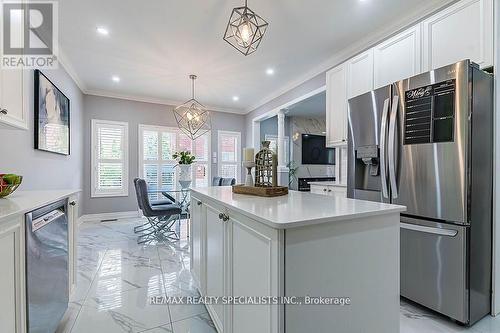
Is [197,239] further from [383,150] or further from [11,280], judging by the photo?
[383,150]

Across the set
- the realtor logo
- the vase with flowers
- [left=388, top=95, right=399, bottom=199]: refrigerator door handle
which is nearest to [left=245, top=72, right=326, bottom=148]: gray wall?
[left=388, top=95, right=399, bottom=199]: refrigerator door handle

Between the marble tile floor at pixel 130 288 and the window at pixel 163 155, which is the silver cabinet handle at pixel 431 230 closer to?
the marble tile floor at pixel 130 288

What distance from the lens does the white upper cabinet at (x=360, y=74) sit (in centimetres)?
261

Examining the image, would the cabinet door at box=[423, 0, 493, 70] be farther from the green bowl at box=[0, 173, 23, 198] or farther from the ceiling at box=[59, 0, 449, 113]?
the green bowl at box=[0, 173, 23, 198]

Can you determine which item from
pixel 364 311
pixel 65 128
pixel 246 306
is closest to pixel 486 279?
pixel 364 311

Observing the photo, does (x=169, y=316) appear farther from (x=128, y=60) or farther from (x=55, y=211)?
(x=128, y=60)

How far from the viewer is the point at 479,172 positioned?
5.57ft

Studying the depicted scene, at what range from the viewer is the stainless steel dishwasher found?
120 cm

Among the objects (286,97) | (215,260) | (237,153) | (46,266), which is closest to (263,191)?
(215,260)

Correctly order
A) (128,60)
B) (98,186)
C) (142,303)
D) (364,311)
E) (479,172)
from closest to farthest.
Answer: (364,311) < (479,172) < (142,303) < (128,60) < (98,186)

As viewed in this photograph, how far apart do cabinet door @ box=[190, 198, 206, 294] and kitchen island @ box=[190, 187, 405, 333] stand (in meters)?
0.50

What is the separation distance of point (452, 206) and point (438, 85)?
90 cm

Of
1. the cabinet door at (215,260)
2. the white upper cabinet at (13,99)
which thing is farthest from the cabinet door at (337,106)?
the white upper cabinet at (13,99)

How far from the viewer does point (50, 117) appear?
3.11 m
